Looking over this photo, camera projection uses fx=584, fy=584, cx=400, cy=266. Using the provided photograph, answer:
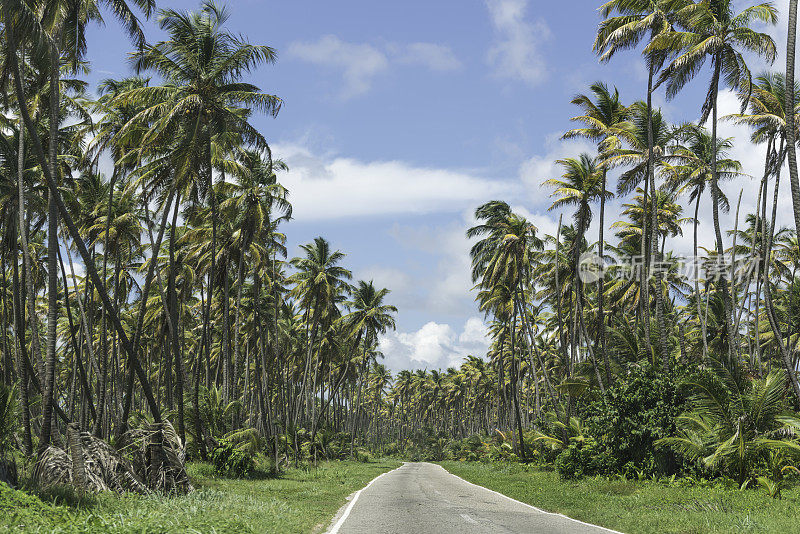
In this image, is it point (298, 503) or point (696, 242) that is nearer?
point (298, 503)

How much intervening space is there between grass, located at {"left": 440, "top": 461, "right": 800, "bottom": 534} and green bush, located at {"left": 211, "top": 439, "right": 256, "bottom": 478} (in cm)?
1045

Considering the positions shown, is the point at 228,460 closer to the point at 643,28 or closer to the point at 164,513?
the point at 164,513

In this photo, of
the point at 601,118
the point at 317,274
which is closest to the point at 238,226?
the point at 317,274

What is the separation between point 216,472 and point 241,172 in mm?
11948

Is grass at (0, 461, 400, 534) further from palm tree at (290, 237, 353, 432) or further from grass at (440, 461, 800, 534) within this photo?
palm tree at (290, 237, 353, 432)

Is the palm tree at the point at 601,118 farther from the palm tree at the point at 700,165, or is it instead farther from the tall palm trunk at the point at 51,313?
the tall palm trunk at the point at 51,313

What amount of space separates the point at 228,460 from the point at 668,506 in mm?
16203

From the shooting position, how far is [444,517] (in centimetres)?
1257

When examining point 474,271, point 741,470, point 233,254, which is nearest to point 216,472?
point 233,254

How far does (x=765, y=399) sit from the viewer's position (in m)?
15.7

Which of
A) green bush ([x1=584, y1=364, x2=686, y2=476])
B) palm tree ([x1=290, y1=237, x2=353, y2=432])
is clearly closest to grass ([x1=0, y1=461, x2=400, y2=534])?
green bush ([x1=584, y1=364, x2=686, y2=476])

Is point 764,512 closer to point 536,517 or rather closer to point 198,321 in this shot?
point 536,517

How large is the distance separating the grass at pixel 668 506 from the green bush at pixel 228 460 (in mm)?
10450

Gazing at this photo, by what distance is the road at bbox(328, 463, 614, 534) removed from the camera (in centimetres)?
1073
